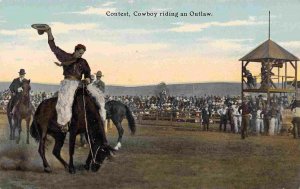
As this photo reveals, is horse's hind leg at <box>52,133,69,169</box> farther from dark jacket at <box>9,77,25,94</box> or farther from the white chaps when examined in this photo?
dark jacket at <box>9,77,25,94</box>

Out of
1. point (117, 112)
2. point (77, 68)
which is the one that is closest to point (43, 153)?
point (77, 68)

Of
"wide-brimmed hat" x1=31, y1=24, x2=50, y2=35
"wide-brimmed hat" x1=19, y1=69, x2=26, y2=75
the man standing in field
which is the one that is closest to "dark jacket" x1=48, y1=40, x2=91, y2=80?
"wide-brimmed hat" x1=31, y1=24, x2=50, y2=35

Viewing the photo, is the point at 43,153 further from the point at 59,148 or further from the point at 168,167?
the point at 168,167

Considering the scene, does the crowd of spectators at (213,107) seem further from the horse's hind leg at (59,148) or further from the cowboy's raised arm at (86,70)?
the cowboy's raised arm at (86,70)

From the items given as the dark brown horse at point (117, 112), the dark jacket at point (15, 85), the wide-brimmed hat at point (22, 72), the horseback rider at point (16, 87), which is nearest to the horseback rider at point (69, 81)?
the wide-brimmed hat at point (22, 72)

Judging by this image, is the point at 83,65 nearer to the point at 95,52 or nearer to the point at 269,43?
the point at 95,52

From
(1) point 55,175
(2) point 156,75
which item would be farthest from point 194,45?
(1) point 55,175
